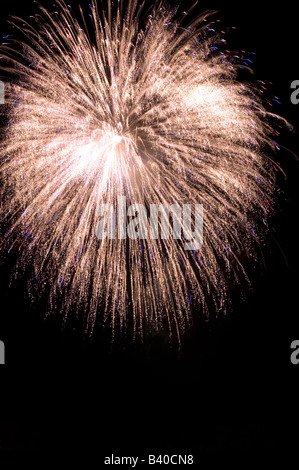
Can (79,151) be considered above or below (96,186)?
above

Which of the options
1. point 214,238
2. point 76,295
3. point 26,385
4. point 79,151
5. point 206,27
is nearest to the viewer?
point 206,27

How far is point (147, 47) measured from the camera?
11.5ft

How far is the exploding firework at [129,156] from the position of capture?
3.54 metres

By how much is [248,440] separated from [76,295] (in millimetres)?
6662

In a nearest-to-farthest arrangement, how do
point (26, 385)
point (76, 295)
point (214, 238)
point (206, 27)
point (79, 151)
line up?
point (206, 27) → point (79, 151) → point (214, 238) → point (76, 295) → point (26, 385)

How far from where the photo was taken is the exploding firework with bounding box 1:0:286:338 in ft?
11.6

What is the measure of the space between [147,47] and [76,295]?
11.7 ft

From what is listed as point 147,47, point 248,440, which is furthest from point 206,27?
point 248,440

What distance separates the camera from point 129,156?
12.4ft

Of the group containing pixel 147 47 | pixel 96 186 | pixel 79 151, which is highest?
pixel 147 47
